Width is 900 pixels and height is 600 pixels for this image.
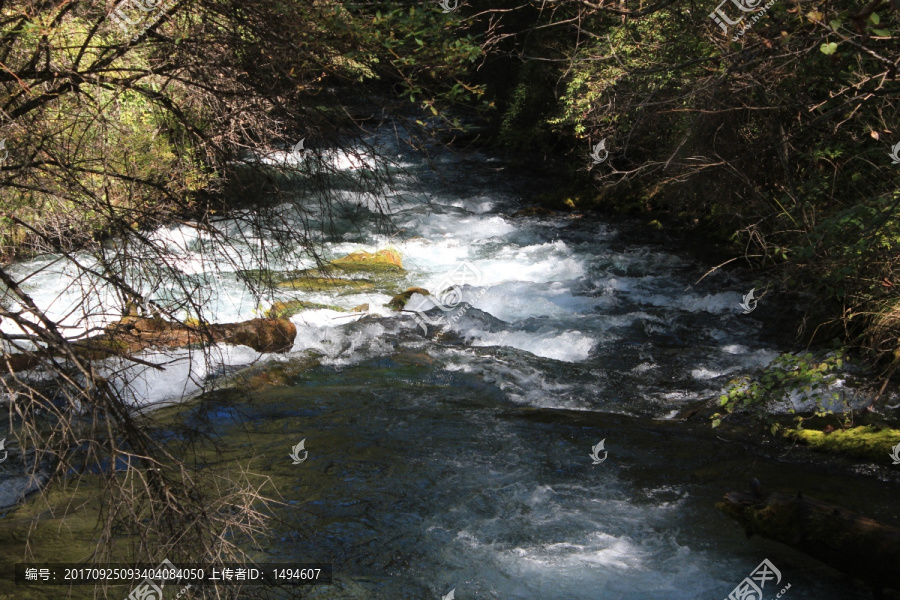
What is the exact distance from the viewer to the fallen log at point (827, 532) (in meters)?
4.25

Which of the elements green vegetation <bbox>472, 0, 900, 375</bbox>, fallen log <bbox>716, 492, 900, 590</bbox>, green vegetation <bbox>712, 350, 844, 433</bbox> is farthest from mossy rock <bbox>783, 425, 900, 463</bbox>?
fallen log <bbox>716, 492, 900, 590</bbox>

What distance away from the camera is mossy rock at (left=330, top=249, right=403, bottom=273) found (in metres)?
12.4

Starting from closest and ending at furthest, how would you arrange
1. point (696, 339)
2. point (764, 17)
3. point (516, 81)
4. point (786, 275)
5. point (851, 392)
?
point (764, 17) < point (786, 275) < point (851, 392) < point (696, 339) < point (516, 81)

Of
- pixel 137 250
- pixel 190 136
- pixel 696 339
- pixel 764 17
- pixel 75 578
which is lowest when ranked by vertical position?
pixel 696 339

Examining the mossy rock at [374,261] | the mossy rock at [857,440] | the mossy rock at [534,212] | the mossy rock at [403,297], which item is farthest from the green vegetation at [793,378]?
the mossy rock at [534,212]

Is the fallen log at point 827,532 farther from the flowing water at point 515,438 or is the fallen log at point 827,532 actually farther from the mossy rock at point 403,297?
the mossy rock at point 403,297

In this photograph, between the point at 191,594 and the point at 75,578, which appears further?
the point at 75,578

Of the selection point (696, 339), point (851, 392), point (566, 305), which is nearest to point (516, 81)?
point (566, 305)

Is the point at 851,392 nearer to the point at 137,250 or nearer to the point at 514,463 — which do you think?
the point at 514,463

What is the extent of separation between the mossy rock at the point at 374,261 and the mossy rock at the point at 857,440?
7.59 m

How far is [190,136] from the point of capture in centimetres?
323

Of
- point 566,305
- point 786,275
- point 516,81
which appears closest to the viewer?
point 786,275

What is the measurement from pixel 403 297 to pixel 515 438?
172 inches

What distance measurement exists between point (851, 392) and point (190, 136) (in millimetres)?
6148
